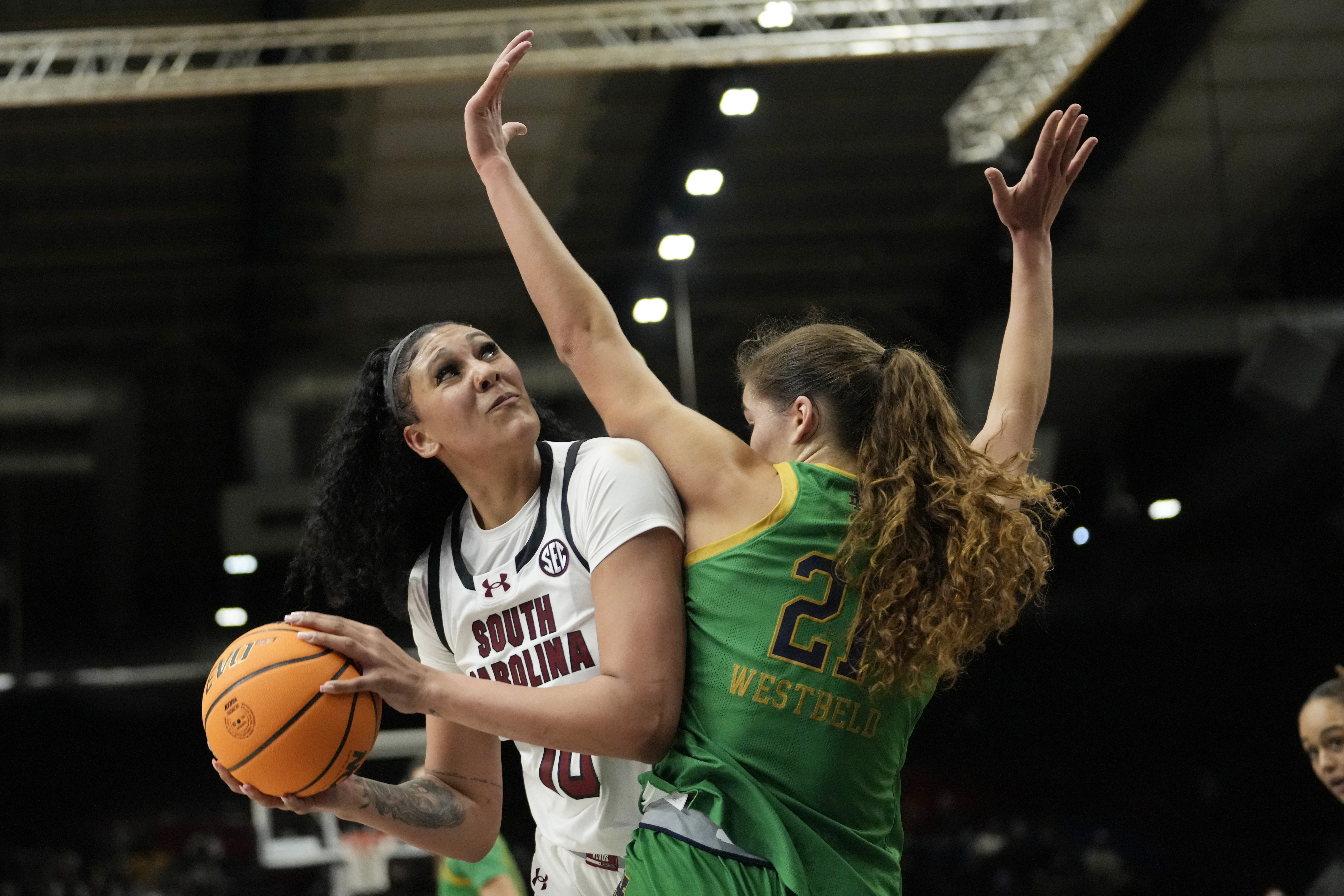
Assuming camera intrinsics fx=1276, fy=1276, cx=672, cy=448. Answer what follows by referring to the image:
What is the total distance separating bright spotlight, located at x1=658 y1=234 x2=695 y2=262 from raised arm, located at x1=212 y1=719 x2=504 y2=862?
855cm

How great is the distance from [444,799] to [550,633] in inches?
17.8

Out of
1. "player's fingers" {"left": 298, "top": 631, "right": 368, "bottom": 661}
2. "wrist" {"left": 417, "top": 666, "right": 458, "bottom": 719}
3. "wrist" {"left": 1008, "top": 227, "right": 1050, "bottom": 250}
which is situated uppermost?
"wrist" {"left": 1008, "top": 227, "right": 1050, "bottom": 250}

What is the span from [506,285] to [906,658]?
9506mm

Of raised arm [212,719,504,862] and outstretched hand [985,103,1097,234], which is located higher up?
outstretched hand [985,103,1097,234]

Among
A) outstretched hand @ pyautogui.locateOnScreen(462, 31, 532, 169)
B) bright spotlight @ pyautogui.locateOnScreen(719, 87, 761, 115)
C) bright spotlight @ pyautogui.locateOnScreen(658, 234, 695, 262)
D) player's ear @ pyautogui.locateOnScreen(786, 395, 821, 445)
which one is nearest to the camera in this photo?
player's ear @ pyautogui.locateOnScreen(786, 395, 821, 445)

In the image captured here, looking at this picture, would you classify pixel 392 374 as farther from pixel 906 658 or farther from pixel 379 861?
pixel 379 861

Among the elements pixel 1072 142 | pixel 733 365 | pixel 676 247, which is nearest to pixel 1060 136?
pixel 1072 142

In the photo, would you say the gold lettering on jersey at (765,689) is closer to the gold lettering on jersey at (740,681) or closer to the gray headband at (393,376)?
the gold lettering on jersey at (740,681)

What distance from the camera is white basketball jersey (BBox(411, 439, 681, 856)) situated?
2385 millimetres

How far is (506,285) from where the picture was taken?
11227 millimetres

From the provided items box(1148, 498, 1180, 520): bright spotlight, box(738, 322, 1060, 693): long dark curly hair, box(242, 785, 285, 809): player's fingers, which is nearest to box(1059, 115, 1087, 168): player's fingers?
box(738, 322, 1060, 693): long dark curly hair

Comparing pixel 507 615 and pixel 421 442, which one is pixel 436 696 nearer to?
pixel 507 615

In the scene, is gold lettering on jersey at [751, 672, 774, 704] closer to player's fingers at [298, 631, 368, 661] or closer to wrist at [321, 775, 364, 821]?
player's fingers at [298, 631, 368, 661]

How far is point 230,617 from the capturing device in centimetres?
1059
